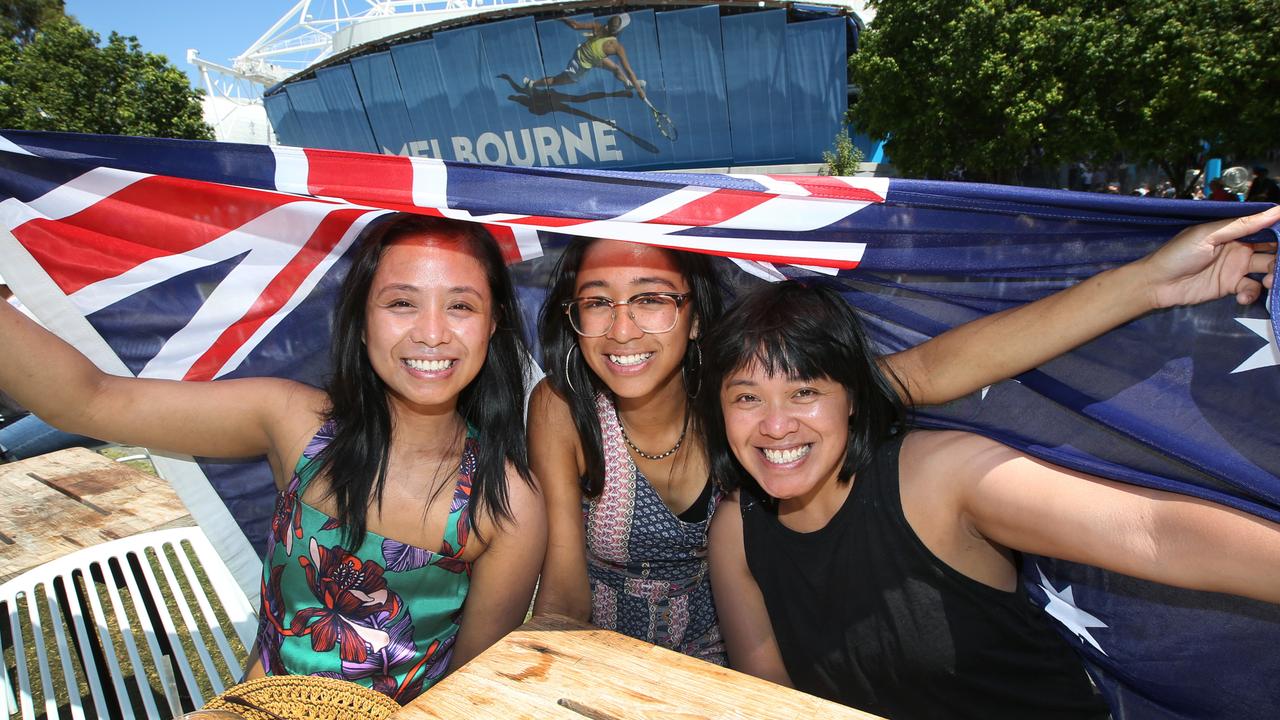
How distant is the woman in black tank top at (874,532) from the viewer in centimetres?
163

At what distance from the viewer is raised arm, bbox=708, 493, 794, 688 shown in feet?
6.77

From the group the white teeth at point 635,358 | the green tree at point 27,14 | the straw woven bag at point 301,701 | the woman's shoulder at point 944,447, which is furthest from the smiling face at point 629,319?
the green tree at point 27,14

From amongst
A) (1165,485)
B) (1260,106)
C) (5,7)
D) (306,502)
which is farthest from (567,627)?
(5,7)

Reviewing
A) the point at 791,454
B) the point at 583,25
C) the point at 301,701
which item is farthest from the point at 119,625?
the point at 583,25

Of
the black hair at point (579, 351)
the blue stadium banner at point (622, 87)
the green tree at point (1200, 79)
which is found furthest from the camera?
the blue stadium banner at point (622, 87)

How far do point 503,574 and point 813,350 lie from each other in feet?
3.58

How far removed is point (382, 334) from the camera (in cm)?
198

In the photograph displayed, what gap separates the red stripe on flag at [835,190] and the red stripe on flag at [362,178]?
105 centimetres

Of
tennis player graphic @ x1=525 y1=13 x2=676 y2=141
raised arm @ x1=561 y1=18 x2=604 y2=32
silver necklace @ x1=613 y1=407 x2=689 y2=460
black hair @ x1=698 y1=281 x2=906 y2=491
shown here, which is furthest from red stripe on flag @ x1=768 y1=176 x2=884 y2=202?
raised arm @ x1=561 y1=18 x2=604 y2=32

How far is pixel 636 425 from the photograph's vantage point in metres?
2.39

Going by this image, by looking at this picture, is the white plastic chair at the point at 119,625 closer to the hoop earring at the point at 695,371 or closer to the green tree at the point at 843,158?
the hoop earring at the point at 695,371

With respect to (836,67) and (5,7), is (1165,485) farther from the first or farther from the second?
(5,7)

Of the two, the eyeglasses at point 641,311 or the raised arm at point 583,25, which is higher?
the raised arm at point 583,25

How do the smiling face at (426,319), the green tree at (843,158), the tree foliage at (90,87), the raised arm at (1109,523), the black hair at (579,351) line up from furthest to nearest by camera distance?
the green tree at (843,158), the tree foliage at (90,87), the black hair at (579,351), the smiling face at (426,319), the raised arm at (1109,523)
